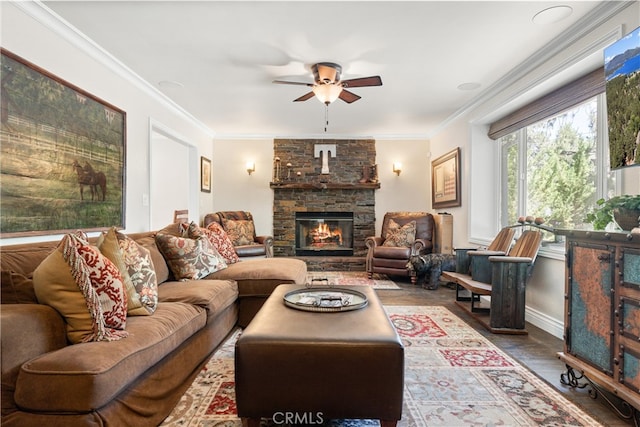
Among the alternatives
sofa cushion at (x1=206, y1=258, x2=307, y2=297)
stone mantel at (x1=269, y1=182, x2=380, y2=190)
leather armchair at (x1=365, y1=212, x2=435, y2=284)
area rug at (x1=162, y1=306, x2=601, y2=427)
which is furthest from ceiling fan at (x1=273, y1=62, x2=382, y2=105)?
stone mantel at (x1=269, y1=182, x2=380, y2=190)

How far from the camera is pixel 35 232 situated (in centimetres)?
224

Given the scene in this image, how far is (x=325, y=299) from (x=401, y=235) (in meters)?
3.57

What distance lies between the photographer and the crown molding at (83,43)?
221 cm

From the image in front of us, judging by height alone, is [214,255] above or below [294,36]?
below

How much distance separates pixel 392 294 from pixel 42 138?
3795 mm

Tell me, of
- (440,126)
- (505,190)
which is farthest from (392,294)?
(440,126)

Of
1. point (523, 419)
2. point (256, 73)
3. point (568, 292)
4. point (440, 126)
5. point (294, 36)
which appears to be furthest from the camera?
point (440, 126)

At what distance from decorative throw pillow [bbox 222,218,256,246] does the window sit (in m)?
3.78

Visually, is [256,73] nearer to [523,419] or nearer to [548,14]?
[548,14]

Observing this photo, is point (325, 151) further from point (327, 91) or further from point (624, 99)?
point (624, 99)

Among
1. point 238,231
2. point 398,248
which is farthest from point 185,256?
point 398,248

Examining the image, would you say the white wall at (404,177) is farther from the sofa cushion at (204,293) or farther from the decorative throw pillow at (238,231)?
the sofa cushion at (204,293)

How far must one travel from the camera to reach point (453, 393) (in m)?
1.90

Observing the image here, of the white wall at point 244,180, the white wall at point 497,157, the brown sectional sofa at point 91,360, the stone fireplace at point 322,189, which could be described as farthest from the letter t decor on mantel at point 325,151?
the brown sectional sofa at point 91,360
